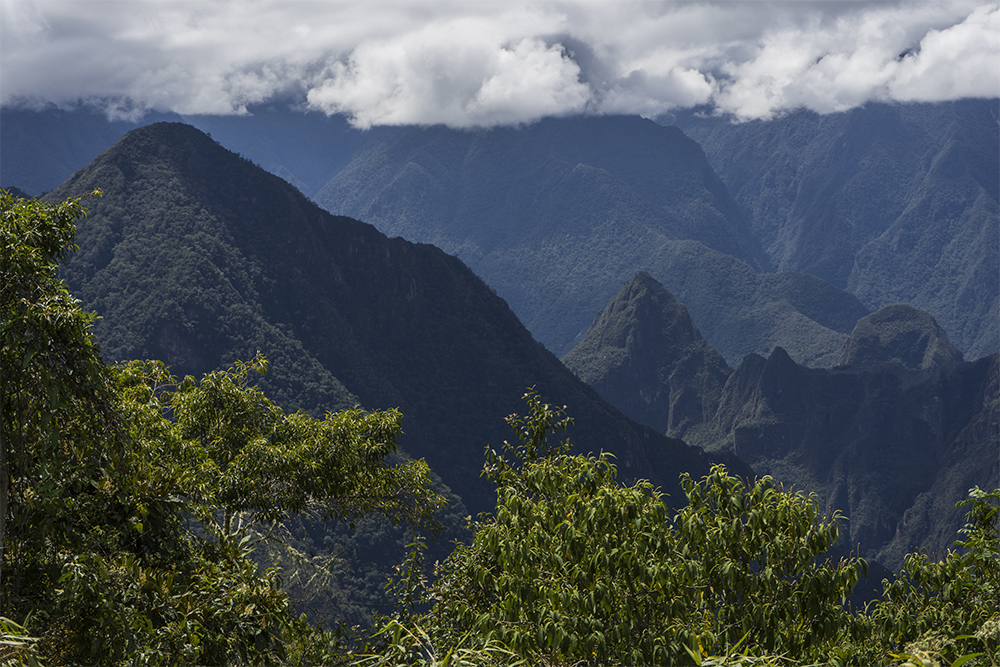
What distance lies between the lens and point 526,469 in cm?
1222

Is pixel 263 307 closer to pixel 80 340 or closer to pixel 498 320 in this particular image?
pixel 498 320

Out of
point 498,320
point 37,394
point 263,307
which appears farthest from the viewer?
point 498,320

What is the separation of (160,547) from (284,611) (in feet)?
5.53

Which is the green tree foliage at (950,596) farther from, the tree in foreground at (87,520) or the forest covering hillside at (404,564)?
the tree in foreground at (87,520)

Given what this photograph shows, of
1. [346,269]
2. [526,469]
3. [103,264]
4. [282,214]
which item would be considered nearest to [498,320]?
[346,269]

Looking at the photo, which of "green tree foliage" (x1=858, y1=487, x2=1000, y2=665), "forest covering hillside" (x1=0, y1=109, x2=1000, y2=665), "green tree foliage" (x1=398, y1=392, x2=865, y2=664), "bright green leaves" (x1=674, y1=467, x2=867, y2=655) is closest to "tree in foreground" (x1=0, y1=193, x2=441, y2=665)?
"forest covering hillside" (x1=0, y1=109, x2=1000, y2=665)

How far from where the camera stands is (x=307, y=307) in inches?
5000

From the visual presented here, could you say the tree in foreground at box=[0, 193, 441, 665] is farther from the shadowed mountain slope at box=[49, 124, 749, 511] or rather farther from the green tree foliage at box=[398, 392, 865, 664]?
Result: the shadowed mountain slope at box=[49, 124, 749, 511]

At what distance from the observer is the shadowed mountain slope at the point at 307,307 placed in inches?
4326

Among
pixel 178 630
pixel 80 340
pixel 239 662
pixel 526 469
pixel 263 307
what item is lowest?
pixel 239 662

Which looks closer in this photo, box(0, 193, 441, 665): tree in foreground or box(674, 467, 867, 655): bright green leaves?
box(0, 193, 441, 665): tree in foreground

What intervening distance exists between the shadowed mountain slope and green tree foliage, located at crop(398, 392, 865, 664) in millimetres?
96423

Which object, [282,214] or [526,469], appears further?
[282,214]

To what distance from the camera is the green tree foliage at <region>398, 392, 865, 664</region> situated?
774cm
